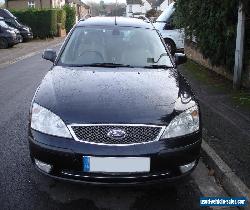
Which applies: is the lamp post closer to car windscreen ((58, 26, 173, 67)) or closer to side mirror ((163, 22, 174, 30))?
car windscreen ((58, 26, 173, 67))

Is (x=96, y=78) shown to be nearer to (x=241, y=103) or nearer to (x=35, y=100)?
(x=35, y=100)

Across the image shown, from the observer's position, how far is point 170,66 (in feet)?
17.0

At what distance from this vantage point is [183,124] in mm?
3811

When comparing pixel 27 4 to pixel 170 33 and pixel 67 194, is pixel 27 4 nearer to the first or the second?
pixel 170 33

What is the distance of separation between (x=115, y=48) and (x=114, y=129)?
207cm

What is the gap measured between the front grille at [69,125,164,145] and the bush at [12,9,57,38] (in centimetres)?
3031

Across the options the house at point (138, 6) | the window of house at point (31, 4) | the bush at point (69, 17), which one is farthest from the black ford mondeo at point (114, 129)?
the house at point (138, 6)

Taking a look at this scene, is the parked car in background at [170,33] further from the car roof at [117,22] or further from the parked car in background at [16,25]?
the parked car in background at [16,25]

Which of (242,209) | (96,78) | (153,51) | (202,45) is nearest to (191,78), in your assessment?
(202,45)

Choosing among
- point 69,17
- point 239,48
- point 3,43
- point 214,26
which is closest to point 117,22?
point 239,48

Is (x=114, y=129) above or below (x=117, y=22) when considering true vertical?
below

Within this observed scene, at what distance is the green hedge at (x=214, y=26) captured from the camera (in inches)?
349

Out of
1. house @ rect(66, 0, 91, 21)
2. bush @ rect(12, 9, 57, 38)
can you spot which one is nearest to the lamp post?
bush @ rect(12, 9, 57, 38)

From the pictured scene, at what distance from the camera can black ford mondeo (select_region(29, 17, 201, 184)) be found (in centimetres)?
354
